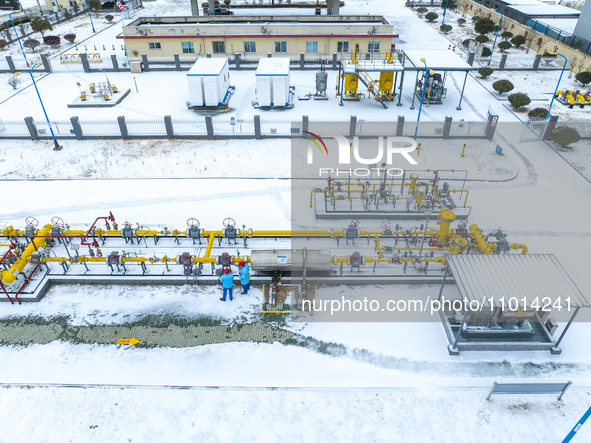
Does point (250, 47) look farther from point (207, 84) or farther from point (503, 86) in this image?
point (503, 86)

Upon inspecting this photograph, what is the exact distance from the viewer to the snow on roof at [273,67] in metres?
26.5

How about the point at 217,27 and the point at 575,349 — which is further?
the point at 217,27

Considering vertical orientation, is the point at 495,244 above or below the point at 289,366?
above

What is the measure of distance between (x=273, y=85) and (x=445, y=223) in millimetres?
16659

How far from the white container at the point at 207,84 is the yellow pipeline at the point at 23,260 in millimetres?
14741

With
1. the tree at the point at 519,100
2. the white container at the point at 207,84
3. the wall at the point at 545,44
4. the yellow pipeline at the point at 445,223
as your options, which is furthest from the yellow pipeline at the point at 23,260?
the wall at the point at 545,44

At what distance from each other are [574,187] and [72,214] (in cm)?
2462

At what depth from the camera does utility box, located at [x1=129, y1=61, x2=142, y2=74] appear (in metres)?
34.2

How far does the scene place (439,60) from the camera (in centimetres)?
2748

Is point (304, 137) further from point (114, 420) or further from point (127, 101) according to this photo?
point (114, 420)

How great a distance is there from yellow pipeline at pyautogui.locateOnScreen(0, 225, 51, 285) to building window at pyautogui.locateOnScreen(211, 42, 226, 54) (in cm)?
2611

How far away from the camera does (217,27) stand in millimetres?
34625

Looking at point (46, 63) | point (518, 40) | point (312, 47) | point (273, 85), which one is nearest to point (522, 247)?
point (273, 85)

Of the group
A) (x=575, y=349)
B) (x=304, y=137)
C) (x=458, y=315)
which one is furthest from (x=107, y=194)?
(x=575, y=349)
